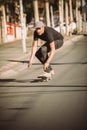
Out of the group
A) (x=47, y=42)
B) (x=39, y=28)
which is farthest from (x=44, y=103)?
(x=47, y=42)

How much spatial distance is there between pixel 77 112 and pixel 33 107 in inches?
34.4

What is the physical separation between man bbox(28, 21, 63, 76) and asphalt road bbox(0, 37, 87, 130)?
1.65 feet

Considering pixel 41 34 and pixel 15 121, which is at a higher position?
pixel 41 34

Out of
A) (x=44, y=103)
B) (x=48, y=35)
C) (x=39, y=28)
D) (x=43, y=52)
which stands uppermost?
(x=39, y=28)

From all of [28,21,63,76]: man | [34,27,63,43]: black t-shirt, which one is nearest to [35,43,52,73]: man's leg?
[28,21,63,76]: man

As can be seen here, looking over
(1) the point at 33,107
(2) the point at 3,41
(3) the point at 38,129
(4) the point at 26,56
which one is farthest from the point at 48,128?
(2) the point at 3,41

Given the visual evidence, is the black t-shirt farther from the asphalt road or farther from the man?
the asphalt road

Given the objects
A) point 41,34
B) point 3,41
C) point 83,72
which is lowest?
point 3,41

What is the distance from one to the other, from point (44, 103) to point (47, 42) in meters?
2.63

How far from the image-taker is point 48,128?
5664 millimetres

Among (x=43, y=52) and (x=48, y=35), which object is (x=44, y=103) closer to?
(x=48, y=35)

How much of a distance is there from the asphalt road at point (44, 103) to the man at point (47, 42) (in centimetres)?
50

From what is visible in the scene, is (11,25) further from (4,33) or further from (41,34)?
(41,34)

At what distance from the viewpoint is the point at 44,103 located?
7.48 m
